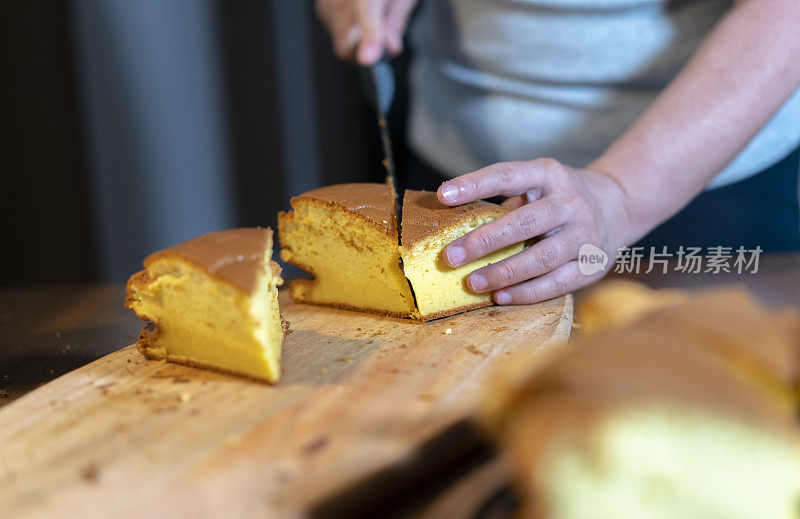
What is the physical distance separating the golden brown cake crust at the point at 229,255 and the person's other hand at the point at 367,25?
1189 millimetres

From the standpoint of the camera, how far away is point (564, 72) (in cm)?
263

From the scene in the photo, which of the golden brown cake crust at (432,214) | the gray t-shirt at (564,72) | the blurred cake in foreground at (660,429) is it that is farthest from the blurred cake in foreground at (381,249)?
the blurred cake in foreground at (660,429)

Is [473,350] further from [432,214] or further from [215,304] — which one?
[215,304]

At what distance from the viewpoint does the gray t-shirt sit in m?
2.53

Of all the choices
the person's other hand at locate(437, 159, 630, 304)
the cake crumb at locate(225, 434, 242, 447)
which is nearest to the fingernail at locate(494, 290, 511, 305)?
the person's other hand at locate(437, 159, 630, 304)

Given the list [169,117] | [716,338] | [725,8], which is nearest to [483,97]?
[725,8]

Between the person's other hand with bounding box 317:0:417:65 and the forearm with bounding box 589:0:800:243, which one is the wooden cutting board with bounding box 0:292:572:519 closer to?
the forearm with bounding box 589:0:800:243

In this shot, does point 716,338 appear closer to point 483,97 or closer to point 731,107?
point 731,107

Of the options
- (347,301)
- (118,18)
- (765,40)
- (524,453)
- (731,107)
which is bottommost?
(347,301)

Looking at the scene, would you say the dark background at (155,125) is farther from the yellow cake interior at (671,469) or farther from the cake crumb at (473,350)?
the yellow cake interior at (671,469)

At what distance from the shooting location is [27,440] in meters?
1.44

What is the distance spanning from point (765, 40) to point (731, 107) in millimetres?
234

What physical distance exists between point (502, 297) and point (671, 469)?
1.35 meters

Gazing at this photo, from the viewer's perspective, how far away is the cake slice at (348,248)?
2.14 metres
